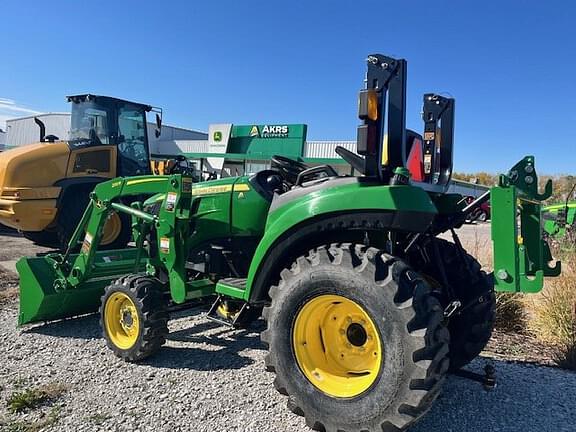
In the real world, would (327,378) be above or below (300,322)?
below

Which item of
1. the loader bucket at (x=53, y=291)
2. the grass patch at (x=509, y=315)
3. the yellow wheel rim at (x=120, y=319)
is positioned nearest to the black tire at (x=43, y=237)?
the loader bucket at (x=53, y=291)

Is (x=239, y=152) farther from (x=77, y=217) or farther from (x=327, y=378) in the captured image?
(x=327, y=378)

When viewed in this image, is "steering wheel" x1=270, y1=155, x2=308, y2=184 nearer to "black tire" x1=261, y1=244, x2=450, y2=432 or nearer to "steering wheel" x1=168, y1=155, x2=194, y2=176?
"black tire" x1=261, y1=244, x2=450, y2=432

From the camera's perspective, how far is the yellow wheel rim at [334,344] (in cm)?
297

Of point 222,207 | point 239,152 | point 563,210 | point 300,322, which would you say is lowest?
point 300,322

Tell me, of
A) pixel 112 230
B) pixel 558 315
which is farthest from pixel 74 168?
pixel 558 315

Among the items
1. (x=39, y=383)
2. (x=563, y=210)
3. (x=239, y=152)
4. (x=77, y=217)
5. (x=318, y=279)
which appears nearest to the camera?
(x=318, y=279)

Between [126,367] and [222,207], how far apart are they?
158 centimetres

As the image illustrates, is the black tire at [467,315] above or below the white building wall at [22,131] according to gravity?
below

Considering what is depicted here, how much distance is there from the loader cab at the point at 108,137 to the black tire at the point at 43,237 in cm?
160

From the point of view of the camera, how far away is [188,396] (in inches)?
140

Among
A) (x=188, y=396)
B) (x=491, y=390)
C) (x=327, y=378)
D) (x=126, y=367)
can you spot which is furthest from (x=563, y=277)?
(x=126, y=367)

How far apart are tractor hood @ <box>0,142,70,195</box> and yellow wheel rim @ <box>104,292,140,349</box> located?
17.2ft

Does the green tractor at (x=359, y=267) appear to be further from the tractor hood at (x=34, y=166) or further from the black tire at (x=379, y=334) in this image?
the tractor hood at (x=34, y=166)
